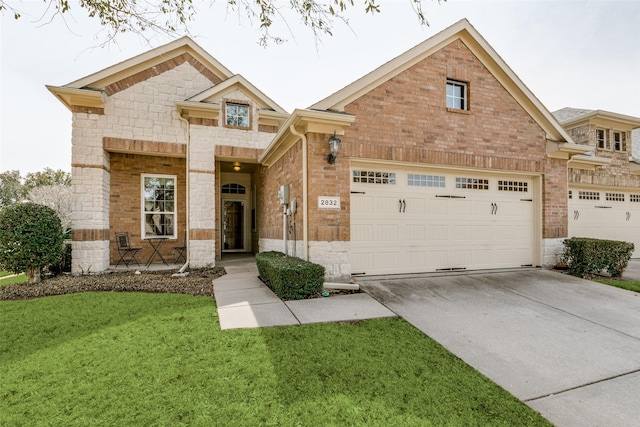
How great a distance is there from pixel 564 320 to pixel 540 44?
6.38m

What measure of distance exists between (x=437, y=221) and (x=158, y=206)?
8.66m

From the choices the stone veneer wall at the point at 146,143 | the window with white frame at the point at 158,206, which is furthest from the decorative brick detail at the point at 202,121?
the window with white frame at the point at 158,206

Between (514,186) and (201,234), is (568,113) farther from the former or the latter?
(201,234)

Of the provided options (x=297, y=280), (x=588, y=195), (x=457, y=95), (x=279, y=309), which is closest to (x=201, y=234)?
(x=297, y=280)

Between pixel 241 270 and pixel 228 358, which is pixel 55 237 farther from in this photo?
pixel 228 358

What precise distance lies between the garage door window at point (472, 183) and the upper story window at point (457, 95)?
1.72 meters

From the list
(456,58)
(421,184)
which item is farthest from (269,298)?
(456,58)

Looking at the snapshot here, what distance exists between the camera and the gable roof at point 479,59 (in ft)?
20.3

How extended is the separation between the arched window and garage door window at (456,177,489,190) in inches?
352

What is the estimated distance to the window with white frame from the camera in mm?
9844

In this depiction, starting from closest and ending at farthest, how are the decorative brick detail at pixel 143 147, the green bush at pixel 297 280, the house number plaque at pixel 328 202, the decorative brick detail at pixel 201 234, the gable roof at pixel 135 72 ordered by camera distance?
the green bush at pixel 297 280 < the house number plaque at pixel 328 202 < the gable roof at pixel 135 72 < the decorative brick detail at pixel 143 147 < the decorative brick detail at pixel 201 234

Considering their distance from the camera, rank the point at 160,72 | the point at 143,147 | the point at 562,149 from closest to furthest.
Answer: the point at 562,149
the point at 143,147
the point at 160,72

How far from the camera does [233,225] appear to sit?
13.4 metres

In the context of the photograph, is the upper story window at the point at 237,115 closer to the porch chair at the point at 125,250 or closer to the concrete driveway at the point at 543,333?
the porch chair at the point at 125,250
